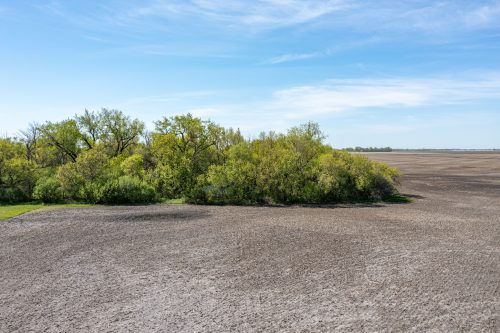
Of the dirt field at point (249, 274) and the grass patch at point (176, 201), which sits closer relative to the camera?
the dirt field at point (249, 274)

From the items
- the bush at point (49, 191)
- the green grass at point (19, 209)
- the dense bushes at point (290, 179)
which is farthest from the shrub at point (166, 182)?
the bush at point (49, 191)

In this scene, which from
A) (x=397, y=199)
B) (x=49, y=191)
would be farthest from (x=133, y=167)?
(x=397, y=199)

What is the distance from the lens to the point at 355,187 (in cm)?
3769

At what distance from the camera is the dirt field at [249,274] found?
11.4 meters

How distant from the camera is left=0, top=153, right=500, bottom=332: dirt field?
11438 millimetres

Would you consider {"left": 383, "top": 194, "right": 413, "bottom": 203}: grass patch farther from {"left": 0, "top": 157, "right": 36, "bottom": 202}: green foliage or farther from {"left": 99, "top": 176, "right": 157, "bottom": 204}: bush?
{"left": 0, "top": 157, "right": 36, "bottom": 202}: green foliage

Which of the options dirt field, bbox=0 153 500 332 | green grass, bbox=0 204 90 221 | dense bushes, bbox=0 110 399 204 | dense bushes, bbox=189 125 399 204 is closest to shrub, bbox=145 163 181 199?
dense bushes, bbox=0 110 399 204

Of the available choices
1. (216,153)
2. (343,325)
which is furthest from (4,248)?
(216,153)

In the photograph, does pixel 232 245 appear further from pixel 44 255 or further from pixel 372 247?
pixel 44 255

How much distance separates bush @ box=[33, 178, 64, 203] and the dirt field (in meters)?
9.84

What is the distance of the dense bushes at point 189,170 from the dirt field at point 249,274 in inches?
352

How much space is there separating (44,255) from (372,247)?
1640 cm

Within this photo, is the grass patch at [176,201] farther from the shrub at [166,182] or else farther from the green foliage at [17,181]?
the green foliage at [17,181]

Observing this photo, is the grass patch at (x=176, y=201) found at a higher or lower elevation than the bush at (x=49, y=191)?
lower
